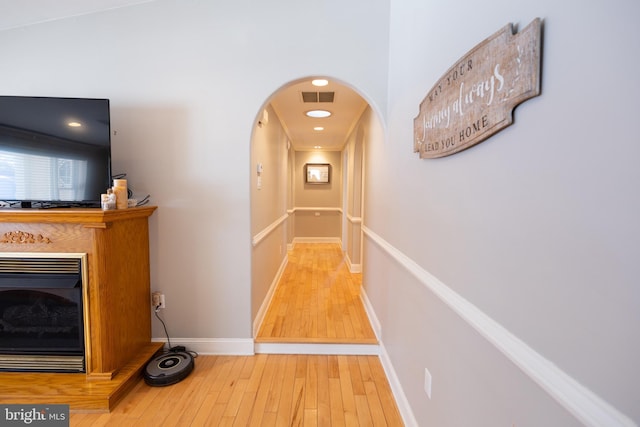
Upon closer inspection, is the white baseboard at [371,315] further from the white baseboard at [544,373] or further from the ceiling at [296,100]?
the ceiling at [296,100]

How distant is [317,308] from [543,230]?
109 inches

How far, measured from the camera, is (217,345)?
7.64 feet

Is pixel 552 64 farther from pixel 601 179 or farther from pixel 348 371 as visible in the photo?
pixel 348 371

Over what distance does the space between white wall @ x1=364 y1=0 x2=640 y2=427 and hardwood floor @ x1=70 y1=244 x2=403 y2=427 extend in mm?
627

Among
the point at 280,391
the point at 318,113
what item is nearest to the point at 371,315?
the point at 280,391

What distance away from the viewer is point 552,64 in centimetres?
63

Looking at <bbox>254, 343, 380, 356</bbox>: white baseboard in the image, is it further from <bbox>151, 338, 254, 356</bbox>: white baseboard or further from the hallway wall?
the hallway wall

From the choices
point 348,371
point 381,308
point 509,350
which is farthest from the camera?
point 381,308

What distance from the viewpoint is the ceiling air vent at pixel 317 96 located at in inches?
126

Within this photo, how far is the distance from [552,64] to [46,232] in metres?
2.50

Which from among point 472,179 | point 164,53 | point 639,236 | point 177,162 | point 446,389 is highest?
point 164,53

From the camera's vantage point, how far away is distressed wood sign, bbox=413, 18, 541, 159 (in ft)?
2.29

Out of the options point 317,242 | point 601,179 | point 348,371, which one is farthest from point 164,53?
point 317,242

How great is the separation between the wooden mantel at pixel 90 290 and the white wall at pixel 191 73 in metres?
0.45
